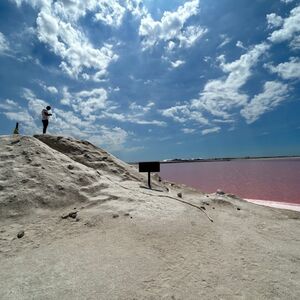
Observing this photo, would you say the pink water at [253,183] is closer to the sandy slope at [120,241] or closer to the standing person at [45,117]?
the sandy slope at [120,241]

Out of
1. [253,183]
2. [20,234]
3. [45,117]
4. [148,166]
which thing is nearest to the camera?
[20,234]

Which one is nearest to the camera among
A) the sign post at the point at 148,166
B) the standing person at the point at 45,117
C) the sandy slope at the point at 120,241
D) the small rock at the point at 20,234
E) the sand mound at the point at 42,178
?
the sandy slope at the point at 120,241

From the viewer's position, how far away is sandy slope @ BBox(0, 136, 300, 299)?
3719 millimetres

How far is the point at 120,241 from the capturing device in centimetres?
527

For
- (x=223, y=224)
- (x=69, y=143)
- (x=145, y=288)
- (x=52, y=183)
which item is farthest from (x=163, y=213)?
(x=69, y=143)

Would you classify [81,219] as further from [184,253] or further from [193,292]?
[193,292]

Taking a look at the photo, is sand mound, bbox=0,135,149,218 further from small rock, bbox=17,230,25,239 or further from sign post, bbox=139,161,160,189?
small rock, bbox=17,230,25,239

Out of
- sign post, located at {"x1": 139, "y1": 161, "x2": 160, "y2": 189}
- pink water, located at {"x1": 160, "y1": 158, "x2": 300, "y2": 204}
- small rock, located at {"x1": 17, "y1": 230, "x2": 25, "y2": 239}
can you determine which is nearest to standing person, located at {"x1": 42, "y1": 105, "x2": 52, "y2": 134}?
sign post, located at {"x1": 139, "y1": 161, "x2": 160, "y2": 189}

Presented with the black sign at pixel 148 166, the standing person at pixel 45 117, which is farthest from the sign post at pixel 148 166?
the standing person at pixel 45 117

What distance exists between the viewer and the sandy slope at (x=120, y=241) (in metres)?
3.72

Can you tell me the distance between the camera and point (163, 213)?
699 centimetres

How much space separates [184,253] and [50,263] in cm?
265

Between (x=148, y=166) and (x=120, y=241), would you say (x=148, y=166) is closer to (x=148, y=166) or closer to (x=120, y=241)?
(x=148, y=166)

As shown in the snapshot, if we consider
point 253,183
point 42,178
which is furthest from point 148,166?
point 253,183
